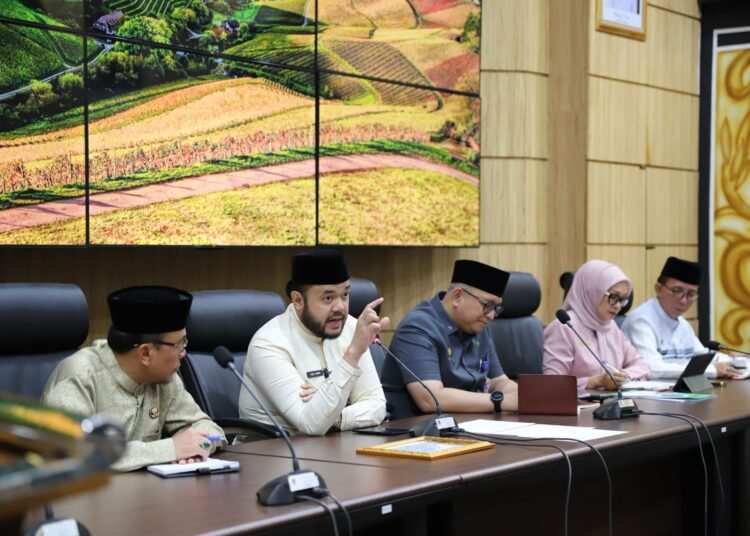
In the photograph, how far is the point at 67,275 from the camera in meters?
4.45

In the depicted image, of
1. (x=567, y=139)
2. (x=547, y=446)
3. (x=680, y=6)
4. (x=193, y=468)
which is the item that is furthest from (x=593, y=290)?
(x=680, y=6)

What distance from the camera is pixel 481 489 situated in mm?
2309

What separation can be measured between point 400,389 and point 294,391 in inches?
23.6

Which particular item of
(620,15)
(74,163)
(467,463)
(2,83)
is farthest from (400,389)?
(620,15)

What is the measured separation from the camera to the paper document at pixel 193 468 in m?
2.28

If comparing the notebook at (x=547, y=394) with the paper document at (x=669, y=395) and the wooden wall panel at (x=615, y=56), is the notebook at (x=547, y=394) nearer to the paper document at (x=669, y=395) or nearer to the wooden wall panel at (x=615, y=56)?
the paper document at (x=669, y=395)

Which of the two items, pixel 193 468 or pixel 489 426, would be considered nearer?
pixel 193 468

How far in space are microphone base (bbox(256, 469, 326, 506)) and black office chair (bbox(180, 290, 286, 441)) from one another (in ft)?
4.41

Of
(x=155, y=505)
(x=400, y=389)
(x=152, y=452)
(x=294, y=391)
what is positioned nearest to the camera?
(x=155, y=505)

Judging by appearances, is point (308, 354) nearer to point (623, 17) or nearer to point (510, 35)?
point (510, 35)

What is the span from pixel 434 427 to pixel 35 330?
44.9 inches

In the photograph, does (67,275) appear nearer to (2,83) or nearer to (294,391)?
(2,83)

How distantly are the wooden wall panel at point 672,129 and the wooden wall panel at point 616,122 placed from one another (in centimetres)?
10

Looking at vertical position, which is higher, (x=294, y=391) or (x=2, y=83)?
(x=2, y=83)
